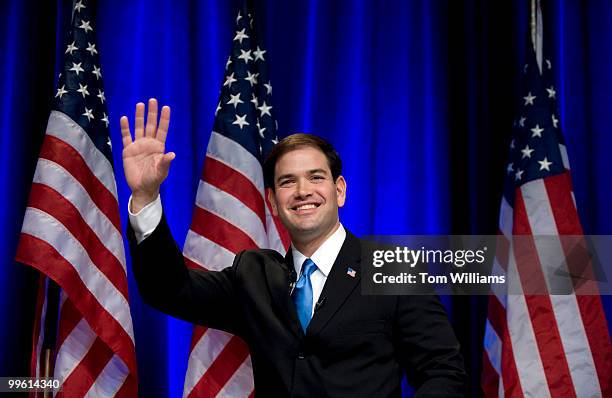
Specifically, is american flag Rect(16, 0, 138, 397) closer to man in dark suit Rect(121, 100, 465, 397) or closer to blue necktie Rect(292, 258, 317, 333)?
man in dark suit Rect(121, 100, 465, 397)

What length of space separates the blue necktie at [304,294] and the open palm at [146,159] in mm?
495

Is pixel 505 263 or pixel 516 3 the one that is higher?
pixel 516 3

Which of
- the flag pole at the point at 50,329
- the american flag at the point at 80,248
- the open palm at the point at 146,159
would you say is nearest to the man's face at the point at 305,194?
the open palm at the point at 146,159

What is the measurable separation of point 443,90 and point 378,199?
0.62m

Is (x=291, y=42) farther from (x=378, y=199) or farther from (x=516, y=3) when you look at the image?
(x=516, y=3)

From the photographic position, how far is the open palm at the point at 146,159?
207cm

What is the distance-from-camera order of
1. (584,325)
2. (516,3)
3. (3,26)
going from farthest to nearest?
1. (516,3)
2. (3,26)
3. (584,325)

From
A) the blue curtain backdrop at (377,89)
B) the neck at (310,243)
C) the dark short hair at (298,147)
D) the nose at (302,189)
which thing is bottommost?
the neck at (310,243)

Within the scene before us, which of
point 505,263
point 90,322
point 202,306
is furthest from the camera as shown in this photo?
point 505,263

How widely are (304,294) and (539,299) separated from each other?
118cm

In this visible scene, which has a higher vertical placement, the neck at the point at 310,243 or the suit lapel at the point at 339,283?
the neck at the point at 310,243

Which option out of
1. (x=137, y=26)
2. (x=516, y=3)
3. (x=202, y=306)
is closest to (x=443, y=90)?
(x=516, y=3)

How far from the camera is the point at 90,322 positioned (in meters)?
2.65

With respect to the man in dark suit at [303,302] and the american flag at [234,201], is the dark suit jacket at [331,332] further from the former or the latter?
the american flag at [234,201]
